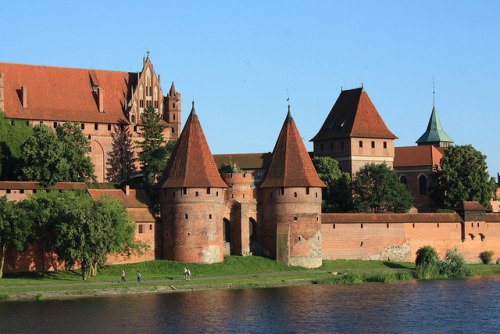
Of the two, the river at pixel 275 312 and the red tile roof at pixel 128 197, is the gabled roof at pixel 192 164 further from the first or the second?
the river at pixel 275 312

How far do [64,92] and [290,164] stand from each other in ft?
81.5

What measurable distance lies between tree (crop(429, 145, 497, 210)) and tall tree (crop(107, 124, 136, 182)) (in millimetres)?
25088

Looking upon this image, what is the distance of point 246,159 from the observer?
86.9m

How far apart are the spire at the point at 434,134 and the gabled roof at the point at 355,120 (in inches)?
1475

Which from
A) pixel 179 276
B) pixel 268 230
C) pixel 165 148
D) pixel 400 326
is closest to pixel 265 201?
pixel 268 230

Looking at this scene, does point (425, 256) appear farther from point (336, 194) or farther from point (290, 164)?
point (290, 164)

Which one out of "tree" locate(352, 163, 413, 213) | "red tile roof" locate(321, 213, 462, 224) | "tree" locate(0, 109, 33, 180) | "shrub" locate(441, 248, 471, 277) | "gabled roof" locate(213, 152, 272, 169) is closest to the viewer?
"shrub" locate(441, 248, 471, 277)

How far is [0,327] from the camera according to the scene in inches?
1757

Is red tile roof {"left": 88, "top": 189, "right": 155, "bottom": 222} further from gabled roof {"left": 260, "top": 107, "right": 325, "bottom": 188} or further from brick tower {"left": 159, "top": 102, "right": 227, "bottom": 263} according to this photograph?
gabled roof {"left": 260, "top": 107, "right": 325, "bottom": 188}

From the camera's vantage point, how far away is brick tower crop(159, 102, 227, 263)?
61.6m

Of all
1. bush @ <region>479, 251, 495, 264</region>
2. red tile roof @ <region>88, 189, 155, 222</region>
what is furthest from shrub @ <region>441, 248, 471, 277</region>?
red tile roof @ <region>88, 189, 155, 222</region>

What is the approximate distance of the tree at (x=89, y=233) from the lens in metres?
55.1

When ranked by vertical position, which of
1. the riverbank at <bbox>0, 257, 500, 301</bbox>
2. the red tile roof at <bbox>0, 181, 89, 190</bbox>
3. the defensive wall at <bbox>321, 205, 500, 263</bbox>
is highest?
the red tile roof at <bbox>0, 181, 89, 190</bbox>

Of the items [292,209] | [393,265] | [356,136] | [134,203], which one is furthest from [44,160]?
[356,136]
